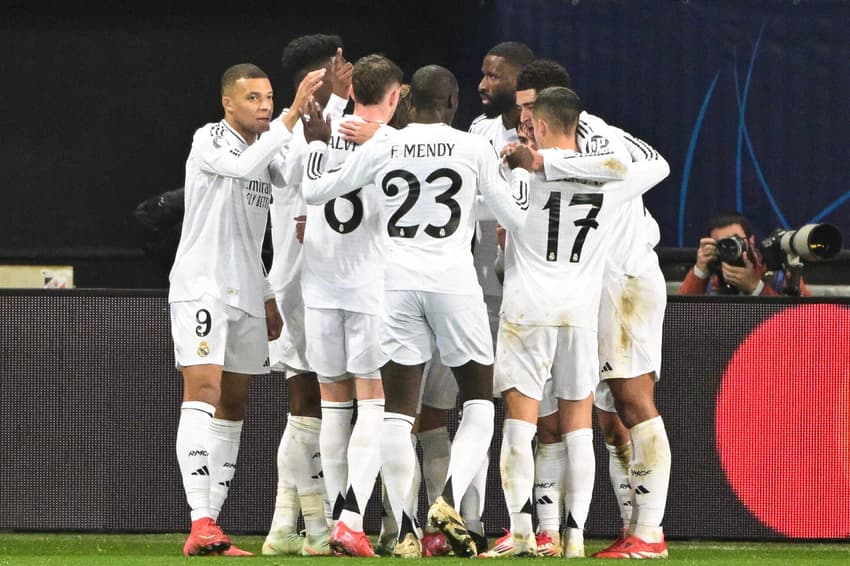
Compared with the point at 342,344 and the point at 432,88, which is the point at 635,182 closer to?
the point at 432,88

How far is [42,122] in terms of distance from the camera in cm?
1055

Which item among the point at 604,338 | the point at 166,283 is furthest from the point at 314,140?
the point at 166,283

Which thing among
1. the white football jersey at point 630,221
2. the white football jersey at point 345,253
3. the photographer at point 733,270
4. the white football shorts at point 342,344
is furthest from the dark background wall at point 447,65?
the white football shorts at point 342,344

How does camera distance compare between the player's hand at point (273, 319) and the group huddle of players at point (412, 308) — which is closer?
the group huddle of players at point (412, 308)

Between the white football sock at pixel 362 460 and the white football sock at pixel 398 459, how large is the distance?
136mm

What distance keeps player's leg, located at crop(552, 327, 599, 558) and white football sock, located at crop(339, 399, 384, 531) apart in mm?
774

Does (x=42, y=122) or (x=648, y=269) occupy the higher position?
(x=42, y=122)

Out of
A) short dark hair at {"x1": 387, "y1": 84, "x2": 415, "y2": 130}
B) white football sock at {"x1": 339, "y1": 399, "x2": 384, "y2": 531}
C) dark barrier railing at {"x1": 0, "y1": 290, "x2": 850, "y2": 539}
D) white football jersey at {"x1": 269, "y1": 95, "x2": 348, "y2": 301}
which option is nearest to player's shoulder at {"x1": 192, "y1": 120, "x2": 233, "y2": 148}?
white football jersey at {"x1": 269, "y1": 95, "x2": 348, "y2": 301}

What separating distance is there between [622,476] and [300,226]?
1863mm

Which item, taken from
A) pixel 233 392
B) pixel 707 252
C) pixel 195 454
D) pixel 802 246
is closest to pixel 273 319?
pixel 233 392

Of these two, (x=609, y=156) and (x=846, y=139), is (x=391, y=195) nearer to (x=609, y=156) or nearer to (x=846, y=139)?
(x=609, y=156)

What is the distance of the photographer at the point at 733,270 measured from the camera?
26.5 feet

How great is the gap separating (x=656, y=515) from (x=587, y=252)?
3.85ft

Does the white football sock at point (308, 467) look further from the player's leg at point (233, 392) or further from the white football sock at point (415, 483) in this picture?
the white football sock at point (415, 483)
